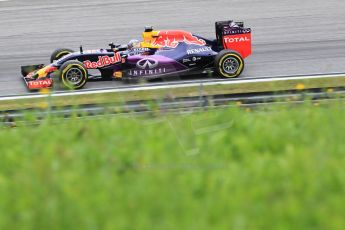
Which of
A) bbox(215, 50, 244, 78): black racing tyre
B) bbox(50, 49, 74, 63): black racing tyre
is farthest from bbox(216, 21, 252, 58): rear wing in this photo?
bbox(50, 49, 74, 63): black racing tyre

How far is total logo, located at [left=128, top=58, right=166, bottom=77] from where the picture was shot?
Result: 51.6ft

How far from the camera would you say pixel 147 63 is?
Answer: 51.6 ft

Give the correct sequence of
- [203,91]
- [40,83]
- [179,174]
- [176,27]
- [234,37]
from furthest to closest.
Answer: [176,27]
[234,37]
[40,83]
[203,91]
[179,174]

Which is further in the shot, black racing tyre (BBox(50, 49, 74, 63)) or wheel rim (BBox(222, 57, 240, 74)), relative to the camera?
black racing tyre (BBox(50, 49, 74, 63))

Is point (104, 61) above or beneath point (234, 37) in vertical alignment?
beneath

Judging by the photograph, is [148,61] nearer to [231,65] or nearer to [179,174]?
[231,65]

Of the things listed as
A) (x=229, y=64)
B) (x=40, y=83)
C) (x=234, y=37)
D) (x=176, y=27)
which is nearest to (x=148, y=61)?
(x=229, y=64)

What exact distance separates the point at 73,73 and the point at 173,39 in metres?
2.50

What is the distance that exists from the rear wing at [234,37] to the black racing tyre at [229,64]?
527 mm

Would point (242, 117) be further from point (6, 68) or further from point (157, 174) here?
point (6, 68)

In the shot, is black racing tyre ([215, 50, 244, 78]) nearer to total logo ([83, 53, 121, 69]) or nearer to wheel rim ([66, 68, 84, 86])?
total logo ([83, 53, 121, 69])

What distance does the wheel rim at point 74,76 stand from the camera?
1536 centimetres

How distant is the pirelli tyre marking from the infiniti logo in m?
1.51

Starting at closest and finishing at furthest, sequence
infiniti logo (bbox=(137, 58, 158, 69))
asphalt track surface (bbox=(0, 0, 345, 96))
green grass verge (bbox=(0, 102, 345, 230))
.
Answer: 1. green grass verge (bbox=(0, 102, 345, 230))
2. infiniti logo (bbox=(137, 58, 158, 69))
3. asphalt track surface (bbox=(0, 0, 345, 96))
